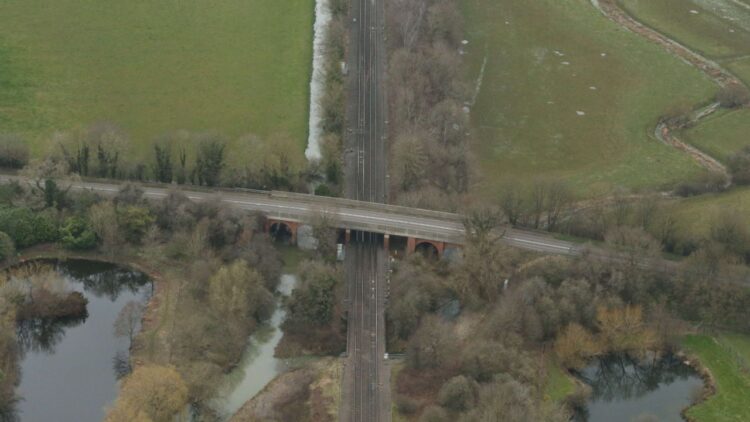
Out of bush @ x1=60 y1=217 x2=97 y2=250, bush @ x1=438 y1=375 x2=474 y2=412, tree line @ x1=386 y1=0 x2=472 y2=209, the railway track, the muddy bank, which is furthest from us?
tree line @ x1=386 y1=0 x2=472 y2=209

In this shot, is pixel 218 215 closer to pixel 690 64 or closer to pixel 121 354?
pixel 121 354

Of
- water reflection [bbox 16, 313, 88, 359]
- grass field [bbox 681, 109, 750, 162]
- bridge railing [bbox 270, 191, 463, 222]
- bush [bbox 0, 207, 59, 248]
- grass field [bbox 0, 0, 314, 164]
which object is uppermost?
grass field [bbox 0, 0, 314, 164]

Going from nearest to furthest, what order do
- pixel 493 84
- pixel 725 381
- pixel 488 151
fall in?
pixel 725 381 < pixel 488 151 < pixel 493 84

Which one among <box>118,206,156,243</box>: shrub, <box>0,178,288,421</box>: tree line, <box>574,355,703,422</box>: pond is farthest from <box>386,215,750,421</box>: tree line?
<box>118,206,156,243</box>: shrub

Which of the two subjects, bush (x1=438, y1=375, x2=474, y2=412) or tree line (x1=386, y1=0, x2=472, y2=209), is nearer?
bush (x1=438, y1=375, x2=474, y2=412)

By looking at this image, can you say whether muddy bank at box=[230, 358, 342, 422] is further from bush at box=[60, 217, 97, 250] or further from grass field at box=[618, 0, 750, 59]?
grass field at box=[618, 0, 750, 59]

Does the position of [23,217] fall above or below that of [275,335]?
above

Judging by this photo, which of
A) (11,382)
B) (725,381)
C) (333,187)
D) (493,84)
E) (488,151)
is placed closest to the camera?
(11,382)

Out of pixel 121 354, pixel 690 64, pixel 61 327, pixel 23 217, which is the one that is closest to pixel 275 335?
pixel 121 354
